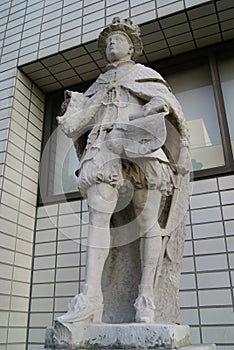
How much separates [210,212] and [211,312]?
763 millimetres

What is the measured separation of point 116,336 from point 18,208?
2.36m

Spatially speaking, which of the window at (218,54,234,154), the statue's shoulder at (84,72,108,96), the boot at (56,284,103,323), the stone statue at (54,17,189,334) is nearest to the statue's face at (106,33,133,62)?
the stone statue at (54,17,189,334)

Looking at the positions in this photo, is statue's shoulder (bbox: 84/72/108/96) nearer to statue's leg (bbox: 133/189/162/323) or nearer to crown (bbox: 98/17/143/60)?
crown (bbox: 98/17/143/60)

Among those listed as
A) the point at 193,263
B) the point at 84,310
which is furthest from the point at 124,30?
the point at 193,263

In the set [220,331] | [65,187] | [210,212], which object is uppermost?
[65,187]

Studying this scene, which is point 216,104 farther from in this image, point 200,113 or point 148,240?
point 148,240

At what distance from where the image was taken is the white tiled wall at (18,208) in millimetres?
2914

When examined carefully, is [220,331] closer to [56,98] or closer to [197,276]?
[197,276]

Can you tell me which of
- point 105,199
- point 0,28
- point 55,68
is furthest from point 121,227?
point 0,28

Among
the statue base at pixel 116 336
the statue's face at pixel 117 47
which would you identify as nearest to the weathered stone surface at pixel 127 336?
the statue base at pixel 116 336

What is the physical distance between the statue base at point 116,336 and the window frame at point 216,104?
6.30ft

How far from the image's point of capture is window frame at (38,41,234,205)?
9.41 ft

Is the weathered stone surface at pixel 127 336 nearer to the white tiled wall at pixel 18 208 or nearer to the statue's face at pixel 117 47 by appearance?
the statue's face at pixel 117 47

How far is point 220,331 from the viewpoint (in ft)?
7.86
